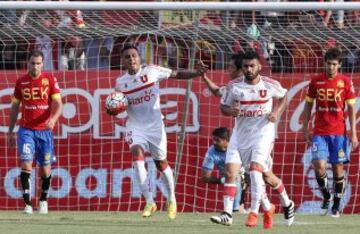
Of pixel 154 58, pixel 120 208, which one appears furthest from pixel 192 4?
pixel 120 208

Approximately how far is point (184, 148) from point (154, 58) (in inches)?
54.5

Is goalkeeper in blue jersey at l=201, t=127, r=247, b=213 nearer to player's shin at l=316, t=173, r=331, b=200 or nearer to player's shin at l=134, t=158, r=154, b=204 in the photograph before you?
player's shin at l=316, t=173, r=331, b=200

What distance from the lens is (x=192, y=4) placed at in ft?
48.5

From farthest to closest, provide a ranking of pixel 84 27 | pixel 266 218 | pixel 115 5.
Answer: pixel 84 27 → pixel 115 5 → pixel 266 218

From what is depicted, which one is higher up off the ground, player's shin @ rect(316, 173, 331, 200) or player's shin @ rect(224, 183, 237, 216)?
player's shin @ rect(224, 183, 237, 216)

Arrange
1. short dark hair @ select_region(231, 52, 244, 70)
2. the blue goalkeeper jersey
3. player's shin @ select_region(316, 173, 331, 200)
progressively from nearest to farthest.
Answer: short dark hair @ select_region(231, 52, 244, 70)
player's shin @ select_region(316, 173, 331, 200)
the blue goalkeeper jersey

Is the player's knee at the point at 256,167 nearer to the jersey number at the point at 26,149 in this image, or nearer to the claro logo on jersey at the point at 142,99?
the claro logo on jersey at the point at 142,99

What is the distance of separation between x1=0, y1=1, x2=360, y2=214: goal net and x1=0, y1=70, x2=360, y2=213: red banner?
14 mm

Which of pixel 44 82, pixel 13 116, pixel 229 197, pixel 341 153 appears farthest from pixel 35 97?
pixel 341 153

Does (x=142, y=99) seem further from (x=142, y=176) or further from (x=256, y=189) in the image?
(x=256, y=189)

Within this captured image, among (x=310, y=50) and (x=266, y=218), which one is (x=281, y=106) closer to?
(x=266, y=218)

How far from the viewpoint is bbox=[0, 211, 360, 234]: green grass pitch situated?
38.9ft

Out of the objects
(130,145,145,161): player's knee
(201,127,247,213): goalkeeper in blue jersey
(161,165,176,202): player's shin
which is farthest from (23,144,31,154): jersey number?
(201,127,247,213): goalkeeper in blue jersey

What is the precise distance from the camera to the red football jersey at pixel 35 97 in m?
14.9
